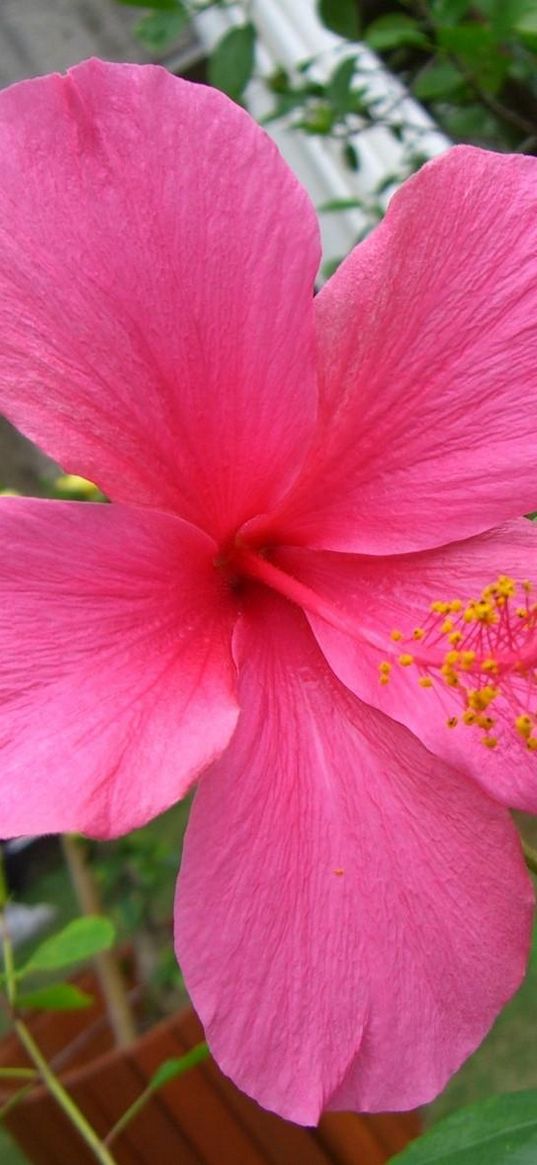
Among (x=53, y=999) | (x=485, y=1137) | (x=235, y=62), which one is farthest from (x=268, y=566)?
(x=235, y=62)

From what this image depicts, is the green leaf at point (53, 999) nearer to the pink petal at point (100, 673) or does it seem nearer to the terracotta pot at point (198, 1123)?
the pink petal at point (100, 673)

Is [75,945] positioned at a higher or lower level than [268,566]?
lower

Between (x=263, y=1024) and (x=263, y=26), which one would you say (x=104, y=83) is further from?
(x=263, y=26)

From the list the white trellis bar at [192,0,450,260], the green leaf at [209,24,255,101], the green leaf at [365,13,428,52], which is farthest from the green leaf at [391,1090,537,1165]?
the white trellis bar at [192,0,450,260]

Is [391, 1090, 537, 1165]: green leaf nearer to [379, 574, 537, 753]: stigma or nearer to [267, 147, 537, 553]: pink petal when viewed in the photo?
[379, 574, 537, 753]: stigma

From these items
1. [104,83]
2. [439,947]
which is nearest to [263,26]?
[104,83]

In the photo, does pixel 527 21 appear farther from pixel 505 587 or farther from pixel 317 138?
pixel 317 138
